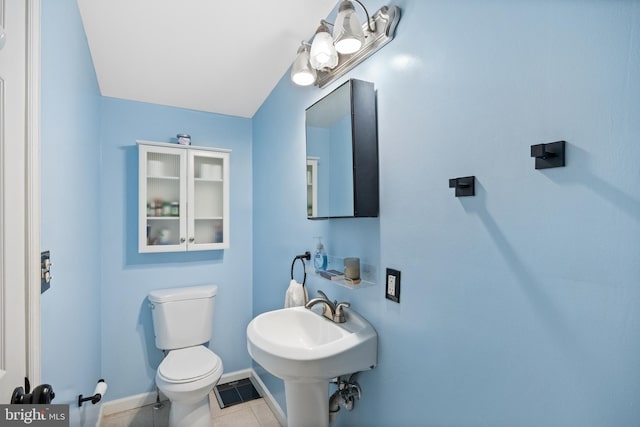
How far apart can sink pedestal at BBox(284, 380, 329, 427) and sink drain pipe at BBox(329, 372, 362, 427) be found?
5cm

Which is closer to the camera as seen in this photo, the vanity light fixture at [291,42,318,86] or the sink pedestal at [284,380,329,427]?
the sink pedestal at [284,380,329,427]

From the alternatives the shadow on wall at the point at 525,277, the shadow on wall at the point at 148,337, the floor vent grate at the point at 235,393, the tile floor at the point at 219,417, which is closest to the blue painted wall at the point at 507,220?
the shadow on wall at the point at 525,277

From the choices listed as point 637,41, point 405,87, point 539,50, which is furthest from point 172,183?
point 637,41

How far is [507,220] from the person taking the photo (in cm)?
81

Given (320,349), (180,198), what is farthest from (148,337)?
(320,349)

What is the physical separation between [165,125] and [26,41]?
64.4 inches

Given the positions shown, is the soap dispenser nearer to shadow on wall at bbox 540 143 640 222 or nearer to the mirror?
the mirror

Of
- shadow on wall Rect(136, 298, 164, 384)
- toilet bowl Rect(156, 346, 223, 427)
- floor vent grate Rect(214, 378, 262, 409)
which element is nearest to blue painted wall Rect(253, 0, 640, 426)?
toilet bowl Rect(156, 346, 223, 427)

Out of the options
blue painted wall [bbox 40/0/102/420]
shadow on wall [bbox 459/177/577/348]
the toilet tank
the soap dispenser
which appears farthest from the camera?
the toilet tank

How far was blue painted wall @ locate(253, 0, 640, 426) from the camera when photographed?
0.62 metres

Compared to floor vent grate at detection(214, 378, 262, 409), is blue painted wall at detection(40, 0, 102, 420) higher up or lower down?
higher up

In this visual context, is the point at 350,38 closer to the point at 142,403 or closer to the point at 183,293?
the point at 183,293

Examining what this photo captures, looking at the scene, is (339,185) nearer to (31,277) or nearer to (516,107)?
(516,107)

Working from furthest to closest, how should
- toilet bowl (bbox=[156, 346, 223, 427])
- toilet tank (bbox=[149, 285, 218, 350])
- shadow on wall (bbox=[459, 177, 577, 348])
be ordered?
toilet tank (bbox=[149, 285, 218, 350]), toilet bowl (bbox=[156, 346, 223, 427]), shadow on wall (bbox=[459, 177, 577, 348])
